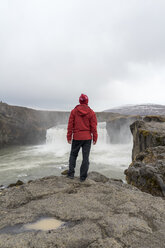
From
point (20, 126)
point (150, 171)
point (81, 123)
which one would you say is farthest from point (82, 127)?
point (20, 126)

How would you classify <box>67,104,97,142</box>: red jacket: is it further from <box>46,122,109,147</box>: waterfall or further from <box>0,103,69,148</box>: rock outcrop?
<box>0,103,69,148</box>: rock outcrop

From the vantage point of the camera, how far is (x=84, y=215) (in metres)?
3.28

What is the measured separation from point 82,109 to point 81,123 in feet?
1.37

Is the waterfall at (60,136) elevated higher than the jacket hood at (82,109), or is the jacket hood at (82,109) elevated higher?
the jacket hood at (82,109)

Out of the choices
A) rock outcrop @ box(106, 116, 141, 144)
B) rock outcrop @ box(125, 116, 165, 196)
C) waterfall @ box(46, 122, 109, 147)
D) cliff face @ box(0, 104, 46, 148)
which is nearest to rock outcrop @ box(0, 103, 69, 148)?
cliff face @ box(0, 104, 46, 148)

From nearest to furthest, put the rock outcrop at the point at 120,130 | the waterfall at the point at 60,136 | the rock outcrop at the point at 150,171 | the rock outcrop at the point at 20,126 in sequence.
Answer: the rock outcrop at the point at 150,171 → the rock outcrop at the point at 120,130 → the waterfall at the point at 60,136 → the rock outcrop at the point at 20,126

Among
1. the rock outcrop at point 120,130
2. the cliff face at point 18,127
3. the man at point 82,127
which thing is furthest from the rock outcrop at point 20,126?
the man at point 82,127

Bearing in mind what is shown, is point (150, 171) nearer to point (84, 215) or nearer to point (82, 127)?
point (82, 127)

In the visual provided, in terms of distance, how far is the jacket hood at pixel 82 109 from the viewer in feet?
17.2

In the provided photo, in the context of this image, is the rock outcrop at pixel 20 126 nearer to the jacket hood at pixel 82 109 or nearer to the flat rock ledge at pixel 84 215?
the jacket hood at pixel 82 109

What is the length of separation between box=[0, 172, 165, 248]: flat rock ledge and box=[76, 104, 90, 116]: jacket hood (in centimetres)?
202

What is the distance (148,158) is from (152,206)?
3.50m

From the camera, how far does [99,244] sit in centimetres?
247

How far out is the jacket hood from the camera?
5242 millimetres
